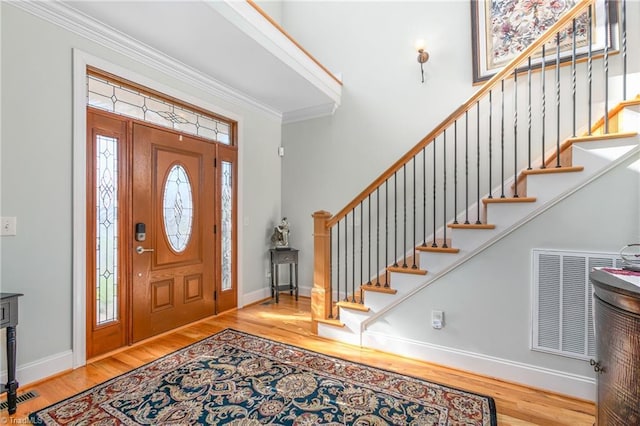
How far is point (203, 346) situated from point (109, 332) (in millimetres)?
806

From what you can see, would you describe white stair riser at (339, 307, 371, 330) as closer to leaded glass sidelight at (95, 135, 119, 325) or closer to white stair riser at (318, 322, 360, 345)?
white stair riser at (318, 322, 360, 345)

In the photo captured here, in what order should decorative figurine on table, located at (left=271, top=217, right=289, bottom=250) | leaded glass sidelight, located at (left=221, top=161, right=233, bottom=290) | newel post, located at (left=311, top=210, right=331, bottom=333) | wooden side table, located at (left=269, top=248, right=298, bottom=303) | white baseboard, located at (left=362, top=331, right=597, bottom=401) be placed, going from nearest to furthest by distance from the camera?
1. white baseboard, located at (left=362, top=331, right=597, bottom=401)
2. newel post, located at (left=311, top=210, right=331, bottom=333)
3. leaded glass sidelight, located at (left=221, top=161, right=233, bottom=290)
4. wooden side table, located at (left=269, top=248, right=298, bottom=303)
5. decorative figurine on table, located at (left=271, top=217, right=289, bottom=250)

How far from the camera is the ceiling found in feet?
7.66

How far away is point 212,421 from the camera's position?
1.81 m

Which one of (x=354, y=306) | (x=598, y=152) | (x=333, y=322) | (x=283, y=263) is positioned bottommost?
(x=333, y=322)

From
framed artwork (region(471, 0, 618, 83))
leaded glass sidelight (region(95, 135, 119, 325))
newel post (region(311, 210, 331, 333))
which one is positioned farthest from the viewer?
newel post (region(311, 210, 331, 333))

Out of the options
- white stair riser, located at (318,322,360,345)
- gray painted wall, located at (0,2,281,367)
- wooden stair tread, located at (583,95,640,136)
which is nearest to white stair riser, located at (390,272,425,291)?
white stair riser, located at (318,322,360,345)

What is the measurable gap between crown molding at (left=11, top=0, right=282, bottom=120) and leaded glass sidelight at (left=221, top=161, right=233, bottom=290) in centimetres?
87

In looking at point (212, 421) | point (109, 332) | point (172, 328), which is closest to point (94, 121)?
point (109, 332)

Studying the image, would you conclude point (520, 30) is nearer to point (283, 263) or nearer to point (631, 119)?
point (631, 119)

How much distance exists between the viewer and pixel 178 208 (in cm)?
329

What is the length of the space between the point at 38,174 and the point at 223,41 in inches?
70.1

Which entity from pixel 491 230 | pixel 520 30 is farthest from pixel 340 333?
pixel 520 30

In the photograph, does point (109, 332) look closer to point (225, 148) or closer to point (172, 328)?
point (172, 328)
